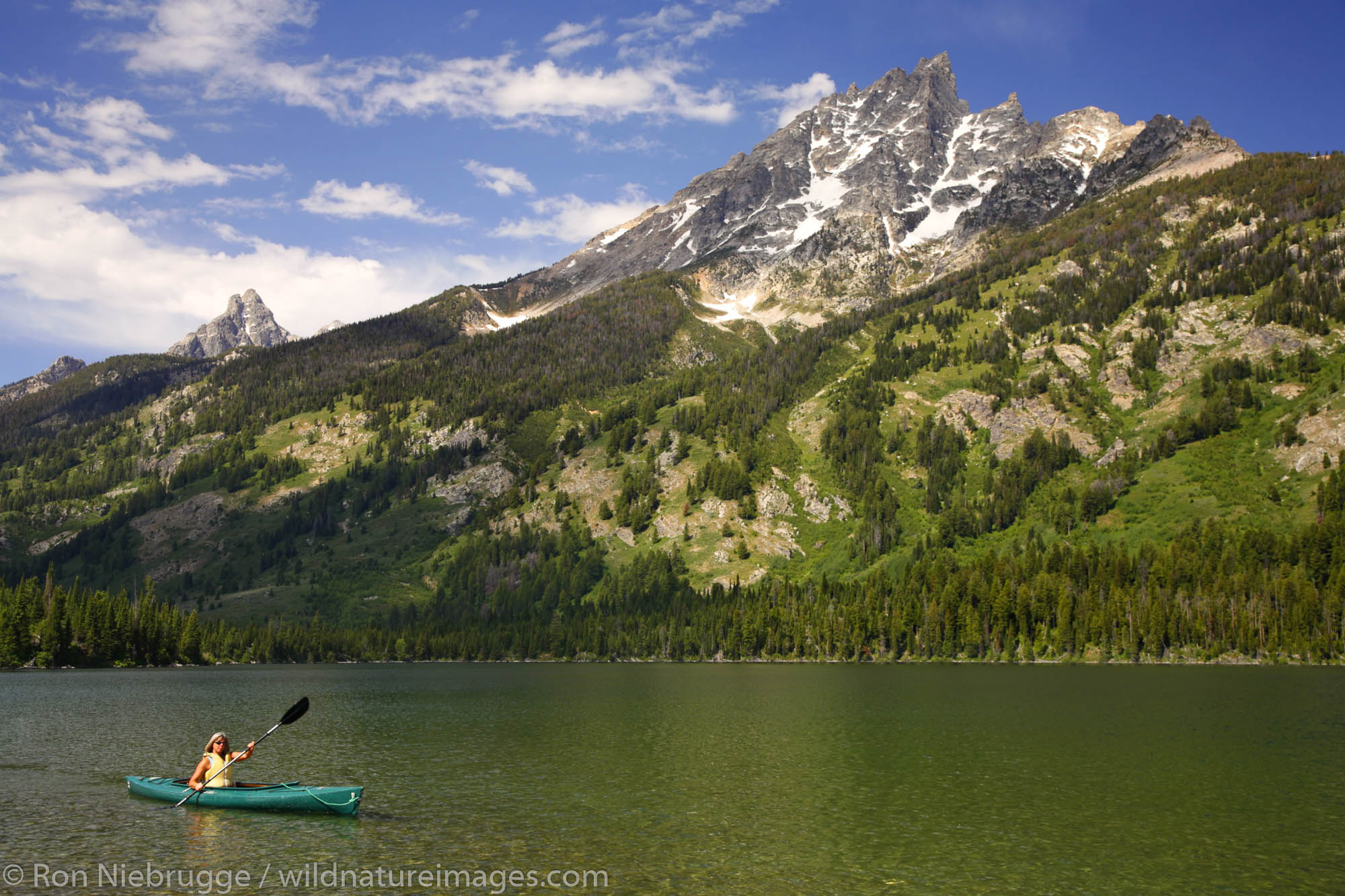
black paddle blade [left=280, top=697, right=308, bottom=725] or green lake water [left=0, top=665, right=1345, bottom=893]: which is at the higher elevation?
black paddle blade [left=280, top=697, right=308, bottom=725]

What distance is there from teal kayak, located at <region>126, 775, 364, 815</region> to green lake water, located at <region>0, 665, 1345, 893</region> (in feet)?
2.72

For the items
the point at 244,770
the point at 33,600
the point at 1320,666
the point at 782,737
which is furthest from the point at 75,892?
the point at 1320,666

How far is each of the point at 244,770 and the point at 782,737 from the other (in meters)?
42.3

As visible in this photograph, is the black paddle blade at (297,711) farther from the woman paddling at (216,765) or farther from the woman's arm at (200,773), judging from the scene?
the woman's arm at (200,773)

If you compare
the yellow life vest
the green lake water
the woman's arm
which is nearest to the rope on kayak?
the green lake water

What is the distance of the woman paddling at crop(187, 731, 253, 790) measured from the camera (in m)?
46.9

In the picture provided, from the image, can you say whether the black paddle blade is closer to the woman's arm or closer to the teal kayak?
the woman's arm

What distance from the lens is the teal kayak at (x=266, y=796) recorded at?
4441cm

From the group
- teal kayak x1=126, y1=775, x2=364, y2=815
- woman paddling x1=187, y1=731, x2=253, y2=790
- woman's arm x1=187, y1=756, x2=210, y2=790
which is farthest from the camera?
woman's arm x1=187, y1=756, x2=210, y2=790

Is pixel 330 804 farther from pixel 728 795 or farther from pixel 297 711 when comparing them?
pixel 728 795

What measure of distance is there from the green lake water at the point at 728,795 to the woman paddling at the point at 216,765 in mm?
1779

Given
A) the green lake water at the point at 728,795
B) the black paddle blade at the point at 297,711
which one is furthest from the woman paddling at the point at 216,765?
the black paddle blade at the point at 297,711

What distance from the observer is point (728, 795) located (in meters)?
51.2

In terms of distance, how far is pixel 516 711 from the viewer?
331 ft
